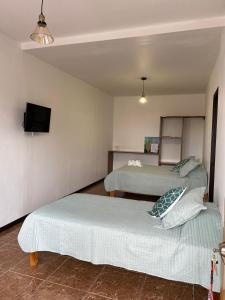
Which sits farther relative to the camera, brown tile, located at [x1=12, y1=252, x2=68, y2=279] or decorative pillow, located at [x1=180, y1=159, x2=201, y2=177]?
decorative pillow, located at [x1=180, y1=159, x2=201, y2=177]

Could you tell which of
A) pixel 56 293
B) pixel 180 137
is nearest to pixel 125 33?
pixel 56 293

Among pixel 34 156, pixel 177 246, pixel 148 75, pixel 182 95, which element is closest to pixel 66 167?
pixel 34 156

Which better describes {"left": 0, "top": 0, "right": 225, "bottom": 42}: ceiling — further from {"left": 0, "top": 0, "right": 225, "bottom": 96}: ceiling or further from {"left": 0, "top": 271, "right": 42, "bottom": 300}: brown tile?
{"left": 0, "top": 271, "right": 42, "bottom": 300}: brown tile

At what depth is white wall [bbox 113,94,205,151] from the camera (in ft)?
21.0

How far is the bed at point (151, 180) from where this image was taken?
4180mm

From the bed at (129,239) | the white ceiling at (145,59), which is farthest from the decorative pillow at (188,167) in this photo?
the bed at (129,239)

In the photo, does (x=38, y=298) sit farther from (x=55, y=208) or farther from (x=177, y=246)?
(x=177, y=246)

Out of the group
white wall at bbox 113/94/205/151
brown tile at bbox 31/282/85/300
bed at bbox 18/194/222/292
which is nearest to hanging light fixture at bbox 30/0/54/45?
bed at bbox 18/194/222/292

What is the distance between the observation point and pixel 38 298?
6.37 feet

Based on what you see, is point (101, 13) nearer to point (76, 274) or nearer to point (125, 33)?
point (125, 33)

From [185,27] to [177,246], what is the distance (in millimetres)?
2213

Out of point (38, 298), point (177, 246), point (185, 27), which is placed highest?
point (185, 27)

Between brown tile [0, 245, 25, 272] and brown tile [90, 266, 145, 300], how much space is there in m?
0.93

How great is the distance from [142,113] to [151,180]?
2895 mm
